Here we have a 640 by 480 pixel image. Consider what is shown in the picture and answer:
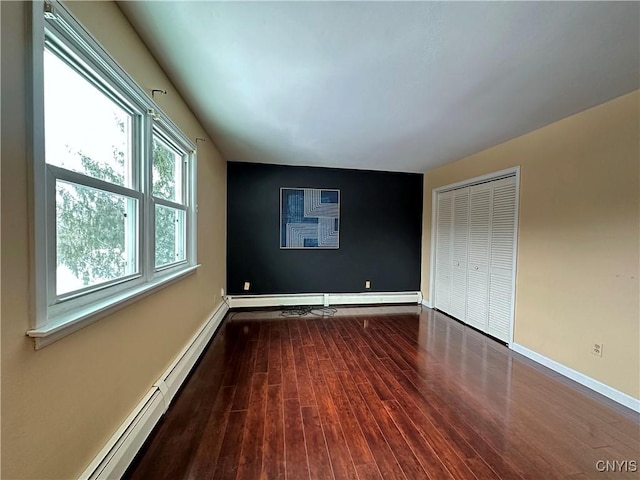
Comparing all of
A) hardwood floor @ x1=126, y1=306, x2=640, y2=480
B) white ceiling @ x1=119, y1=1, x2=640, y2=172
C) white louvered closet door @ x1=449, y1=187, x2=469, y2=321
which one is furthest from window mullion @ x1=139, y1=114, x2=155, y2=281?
white louvered closet door @ x1=449, y1=187, x2=469, y2=321

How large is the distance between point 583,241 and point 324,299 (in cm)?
333

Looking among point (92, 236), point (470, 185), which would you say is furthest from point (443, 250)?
point (92, 236)

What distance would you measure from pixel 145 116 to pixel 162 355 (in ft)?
5.36

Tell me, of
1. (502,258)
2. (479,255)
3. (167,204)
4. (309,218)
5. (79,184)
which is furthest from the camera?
(309,218)

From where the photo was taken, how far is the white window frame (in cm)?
90

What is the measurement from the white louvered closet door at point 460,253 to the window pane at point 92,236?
12.9 feet

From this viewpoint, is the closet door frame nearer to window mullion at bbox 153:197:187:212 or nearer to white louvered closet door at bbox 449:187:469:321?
white louvered closet door at bbox 449:187:469:321

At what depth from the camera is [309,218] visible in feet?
15.0

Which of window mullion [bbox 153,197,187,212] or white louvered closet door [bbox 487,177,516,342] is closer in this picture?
window mullion [bbox 153,197,187,212]

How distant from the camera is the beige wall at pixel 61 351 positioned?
0.82 m

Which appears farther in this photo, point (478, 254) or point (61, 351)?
point (478, 254)

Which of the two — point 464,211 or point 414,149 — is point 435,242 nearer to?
point 464,211

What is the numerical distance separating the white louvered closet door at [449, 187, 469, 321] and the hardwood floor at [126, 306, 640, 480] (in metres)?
1.03
